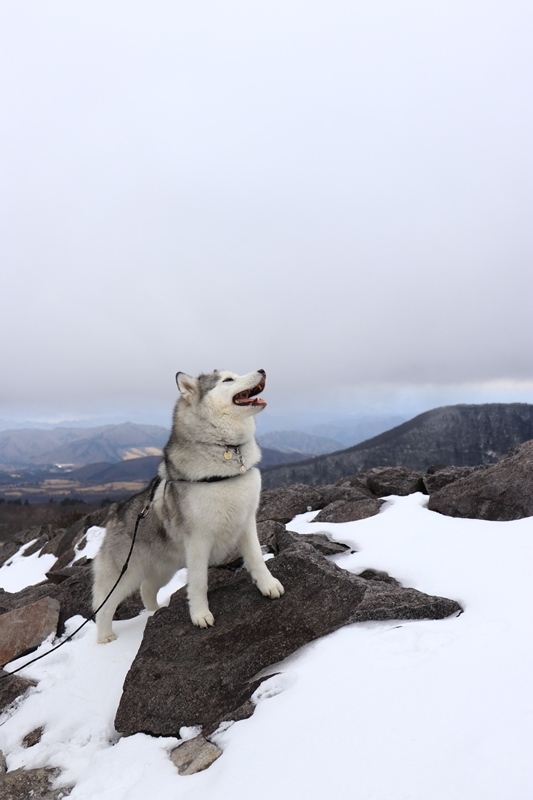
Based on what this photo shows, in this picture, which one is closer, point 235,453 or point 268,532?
point 235,453

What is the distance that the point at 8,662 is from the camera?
6438 mm

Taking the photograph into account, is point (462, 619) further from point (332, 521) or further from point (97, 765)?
point (332, 521)

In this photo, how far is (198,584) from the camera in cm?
491

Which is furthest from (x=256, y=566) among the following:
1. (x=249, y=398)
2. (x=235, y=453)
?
(x=249, y=398)

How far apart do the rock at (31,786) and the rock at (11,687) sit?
1.68 m

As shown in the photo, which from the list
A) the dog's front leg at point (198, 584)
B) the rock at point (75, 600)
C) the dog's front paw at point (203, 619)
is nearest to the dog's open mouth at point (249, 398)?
the dog's front leg at point (198, 584)

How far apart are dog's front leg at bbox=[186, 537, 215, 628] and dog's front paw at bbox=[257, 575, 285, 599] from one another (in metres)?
0.67

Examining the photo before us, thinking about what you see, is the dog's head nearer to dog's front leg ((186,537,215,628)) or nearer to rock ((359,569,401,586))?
dog's front leg ((186,537,215,628))

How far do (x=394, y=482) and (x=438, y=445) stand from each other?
108 metres

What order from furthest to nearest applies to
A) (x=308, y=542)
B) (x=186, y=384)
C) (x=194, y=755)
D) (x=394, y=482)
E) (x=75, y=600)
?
(x=394, y=482) → (x=75, y=600) → (x=308, y=542) → (x=186, y=384) → (x=194, y=755)

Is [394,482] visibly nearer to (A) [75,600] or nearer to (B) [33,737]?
(A) [75,600]

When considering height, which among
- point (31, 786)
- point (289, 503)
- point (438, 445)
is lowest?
point (438, 445)

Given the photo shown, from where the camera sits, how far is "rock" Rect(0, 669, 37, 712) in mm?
5242

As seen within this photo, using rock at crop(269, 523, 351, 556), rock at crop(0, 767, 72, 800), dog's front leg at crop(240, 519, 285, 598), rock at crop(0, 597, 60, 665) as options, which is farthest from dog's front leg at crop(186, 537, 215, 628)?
rock at crop(0, 597, 60, 665)
